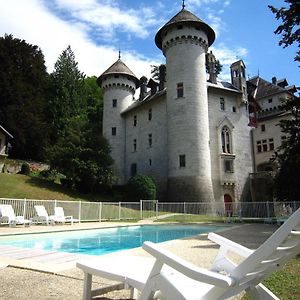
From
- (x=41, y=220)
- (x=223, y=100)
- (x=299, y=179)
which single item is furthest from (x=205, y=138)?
(x=41, y=220)

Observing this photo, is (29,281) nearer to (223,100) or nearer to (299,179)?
(299,179)

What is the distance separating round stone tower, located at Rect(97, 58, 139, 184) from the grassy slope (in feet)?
34.0

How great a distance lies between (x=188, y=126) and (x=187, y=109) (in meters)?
1.68

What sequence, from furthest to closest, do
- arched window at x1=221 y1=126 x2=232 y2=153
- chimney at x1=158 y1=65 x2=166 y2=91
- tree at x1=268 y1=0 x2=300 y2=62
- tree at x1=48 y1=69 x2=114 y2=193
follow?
1. chimney at x1=158 y1=65 x2=166 y2=91
2. arched window at x1=221 y1=126 x2=232 y2=153
3. tree at x1=48 y1=69 x2=114 y2=193
4. tree at x1=268 y1=0 x2=300 y2=62

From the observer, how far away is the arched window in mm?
32562

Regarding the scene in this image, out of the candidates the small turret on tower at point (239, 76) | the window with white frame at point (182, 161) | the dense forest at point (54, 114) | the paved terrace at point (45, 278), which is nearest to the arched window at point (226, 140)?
Result: the small turret on tower at point (239, 76)

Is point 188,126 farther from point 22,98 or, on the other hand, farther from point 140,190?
point 22,98

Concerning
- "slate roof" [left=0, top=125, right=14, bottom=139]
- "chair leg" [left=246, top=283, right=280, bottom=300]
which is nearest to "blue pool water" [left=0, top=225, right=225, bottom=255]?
"chair leg" [left=246, top=283, right=280, bottom=300]

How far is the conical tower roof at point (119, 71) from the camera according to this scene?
1490 inches

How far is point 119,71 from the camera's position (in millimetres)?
37875

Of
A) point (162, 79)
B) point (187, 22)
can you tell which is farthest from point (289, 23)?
point (162, 79)

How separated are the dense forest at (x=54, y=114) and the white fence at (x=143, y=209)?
6295mm

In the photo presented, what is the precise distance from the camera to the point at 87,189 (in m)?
28.6

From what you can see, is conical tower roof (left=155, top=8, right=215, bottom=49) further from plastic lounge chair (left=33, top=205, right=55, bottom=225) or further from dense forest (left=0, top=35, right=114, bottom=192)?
plastic lounge chair (left=33, top=205, right=55, bottom=225)
